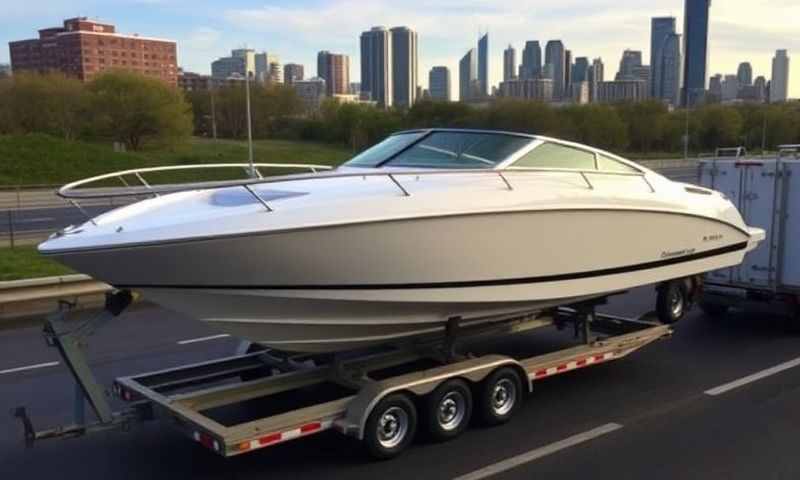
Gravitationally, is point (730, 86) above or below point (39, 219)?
above

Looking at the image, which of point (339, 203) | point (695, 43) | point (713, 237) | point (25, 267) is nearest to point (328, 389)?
point (339, 203)

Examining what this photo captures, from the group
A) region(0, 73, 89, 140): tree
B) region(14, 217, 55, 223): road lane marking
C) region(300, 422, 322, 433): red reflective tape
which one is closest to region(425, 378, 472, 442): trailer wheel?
region(300, 422, 322, 433): red reflective tape

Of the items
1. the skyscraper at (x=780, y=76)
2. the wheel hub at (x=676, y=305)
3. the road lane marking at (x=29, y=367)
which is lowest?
the road lane marking at (x=29, y=367)

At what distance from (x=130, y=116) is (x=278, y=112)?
2631 centimetres

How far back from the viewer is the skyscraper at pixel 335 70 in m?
160

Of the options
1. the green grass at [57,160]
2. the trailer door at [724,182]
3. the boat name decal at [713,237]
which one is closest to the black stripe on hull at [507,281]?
the boat name decal at [713,237]

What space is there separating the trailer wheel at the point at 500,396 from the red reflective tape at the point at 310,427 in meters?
1.37

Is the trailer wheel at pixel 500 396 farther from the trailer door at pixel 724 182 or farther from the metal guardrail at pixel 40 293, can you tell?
the metal guardrail at pixel 40 293

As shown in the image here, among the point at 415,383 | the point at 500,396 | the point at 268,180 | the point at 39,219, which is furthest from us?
the point at 39,219

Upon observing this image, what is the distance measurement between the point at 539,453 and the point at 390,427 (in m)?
1.04

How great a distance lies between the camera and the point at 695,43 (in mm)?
163125

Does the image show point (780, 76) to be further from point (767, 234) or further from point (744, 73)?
point (767, 234)

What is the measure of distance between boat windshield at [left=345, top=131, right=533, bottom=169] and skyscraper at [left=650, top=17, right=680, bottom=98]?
144 meters

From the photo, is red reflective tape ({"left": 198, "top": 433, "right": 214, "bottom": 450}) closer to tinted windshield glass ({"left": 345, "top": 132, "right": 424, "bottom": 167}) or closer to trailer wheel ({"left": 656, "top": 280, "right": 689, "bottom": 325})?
tinted windshield glass ({"left": 345, "top": 132, "right": 424, "bottom": 167})
